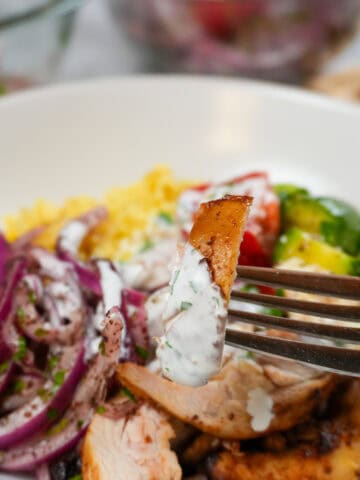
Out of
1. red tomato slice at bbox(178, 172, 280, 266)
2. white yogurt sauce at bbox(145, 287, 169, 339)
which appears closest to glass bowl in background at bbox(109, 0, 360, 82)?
red tomato slice at bbox(178, 172, 280, 266)

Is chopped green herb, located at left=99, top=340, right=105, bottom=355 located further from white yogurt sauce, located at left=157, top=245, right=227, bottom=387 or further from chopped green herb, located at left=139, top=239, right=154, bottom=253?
chopped green herb, located at left=139, top=239, right=154, bottom=253

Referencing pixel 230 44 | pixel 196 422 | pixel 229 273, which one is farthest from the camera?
pixel 230 44

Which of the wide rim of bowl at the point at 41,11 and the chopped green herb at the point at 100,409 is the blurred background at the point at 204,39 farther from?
the chopped green herb at the point at 100,409

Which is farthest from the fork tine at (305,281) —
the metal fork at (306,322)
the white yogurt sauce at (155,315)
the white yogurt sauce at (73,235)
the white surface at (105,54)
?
the white surface at (105,54)

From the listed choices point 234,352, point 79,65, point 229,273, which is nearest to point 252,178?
point 234,352

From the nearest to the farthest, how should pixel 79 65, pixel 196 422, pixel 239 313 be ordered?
1. pixel 239 313
2. pixel 196 422
3. pixel 79 65

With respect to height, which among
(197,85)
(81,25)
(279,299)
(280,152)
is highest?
(81,25)

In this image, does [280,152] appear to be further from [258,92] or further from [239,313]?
[239,313]
